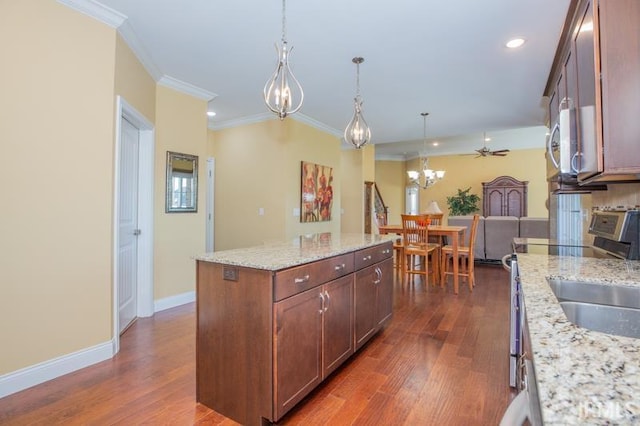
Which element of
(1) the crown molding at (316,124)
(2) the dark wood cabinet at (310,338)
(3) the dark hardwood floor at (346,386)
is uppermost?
(1) the crown molding at (316,124)

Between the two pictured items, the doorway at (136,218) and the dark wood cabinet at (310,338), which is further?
the doorway at (136,218)

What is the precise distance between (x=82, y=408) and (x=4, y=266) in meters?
0.99

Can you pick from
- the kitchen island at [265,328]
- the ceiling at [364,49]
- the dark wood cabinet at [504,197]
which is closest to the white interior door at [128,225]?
the ceiling at [364,49]

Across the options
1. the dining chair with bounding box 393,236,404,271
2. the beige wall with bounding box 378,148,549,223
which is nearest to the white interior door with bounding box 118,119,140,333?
the dining chair with bounding box 393,236,404,271

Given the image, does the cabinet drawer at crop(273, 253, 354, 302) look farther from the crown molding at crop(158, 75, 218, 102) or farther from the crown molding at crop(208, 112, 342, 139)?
the crown molding at crop(208, 112, 342, 139)

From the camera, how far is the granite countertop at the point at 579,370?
0.47 meters

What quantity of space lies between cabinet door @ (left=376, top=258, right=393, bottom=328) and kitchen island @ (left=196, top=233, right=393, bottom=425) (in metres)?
0.74

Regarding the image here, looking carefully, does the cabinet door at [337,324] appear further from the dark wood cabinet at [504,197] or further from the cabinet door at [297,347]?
the dark wood cabinet at [504,197]

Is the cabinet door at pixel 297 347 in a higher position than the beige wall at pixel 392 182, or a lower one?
lower

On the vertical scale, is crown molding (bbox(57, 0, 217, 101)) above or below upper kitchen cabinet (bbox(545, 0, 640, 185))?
above

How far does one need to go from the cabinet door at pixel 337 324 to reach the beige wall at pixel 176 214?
203 cm

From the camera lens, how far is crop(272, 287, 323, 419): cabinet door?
1.70m

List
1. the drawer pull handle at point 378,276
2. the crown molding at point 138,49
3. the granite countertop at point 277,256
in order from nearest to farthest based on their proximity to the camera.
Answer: the granite countertop at point 277,256, the crown molding at point 138,49, the drawer pull handle at point 378,276

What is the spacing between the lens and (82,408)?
76.2 inches
